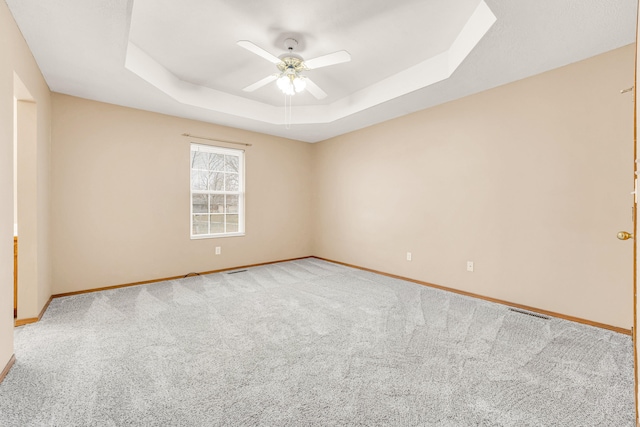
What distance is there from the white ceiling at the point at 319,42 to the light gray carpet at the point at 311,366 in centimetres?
235

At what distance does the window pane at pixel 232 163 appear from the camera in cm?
462

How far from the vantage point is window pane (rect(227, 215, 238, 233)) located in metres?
4.65

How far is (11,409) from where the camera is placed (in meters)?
1.45

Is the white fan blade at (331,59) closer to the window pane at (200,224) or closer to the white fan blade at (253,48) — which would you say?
the white fan blade at (253,48)

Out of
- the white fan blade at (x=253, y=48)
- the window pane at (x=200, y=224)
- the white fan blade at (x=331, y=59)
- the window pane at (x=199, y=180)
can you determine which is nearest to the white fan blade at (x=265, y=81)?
the white fan blade at (x=253, y=48)

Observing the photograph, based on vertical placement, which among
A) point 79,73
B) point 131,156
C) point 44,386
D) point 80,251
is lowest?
point 44,386

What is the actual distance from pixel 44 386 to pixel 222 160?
3473mm

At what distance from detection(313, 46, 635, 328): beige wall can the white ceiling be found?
30cm

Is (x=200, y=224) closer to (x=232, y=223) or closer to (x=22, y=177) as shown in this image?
(x=232, y=223)

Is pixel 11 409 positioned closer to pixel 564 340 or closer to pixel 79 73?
pixel 79 73

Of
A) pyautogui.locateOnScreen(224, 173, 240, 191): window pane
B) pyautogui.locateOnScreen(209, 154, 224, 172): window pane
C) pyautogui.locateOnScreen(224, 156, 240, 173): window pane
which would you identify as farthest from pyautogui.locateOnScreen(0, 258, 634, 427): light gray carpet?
pyautogui.locateOnScreen(224, 156, 240, 173): window pane

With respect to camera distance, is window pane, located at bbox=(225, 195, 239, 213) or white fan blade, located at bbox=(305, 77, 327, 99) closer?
white fan blade, located at bbox=(305, 77, 327, 99)

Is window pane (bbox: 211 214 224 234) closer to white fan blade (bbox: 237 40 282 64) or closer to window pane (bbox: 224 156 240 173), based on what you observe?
window pane (bbox: 224 156 240 173)

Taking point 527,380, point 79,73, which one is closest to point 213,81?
point 79,73
